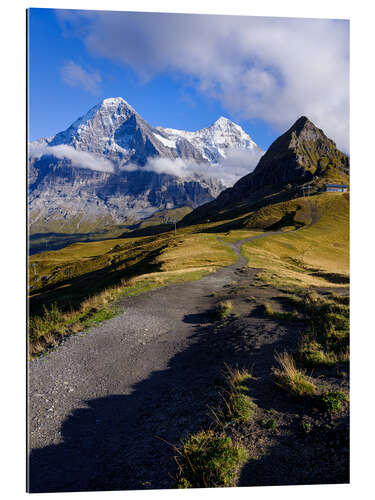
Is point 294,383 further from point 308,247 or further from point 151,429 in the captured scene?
point 308,247

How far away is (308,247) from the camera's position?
68250mm

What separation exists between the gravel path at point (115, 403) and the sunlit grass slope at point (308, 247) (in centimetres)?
1332

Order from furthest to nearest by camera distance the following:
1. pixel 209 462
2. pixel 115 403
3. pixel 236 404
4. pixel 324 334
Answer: pixel 324 334 < pixel 115 403 < pixel 236 404 < pixel 209 462

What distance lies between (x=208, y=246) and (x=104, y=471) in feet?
153

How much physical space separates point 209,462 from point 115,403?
428cm

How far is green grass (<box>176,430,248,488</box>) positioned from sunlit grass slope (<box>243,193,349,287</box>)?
1785 centimetres

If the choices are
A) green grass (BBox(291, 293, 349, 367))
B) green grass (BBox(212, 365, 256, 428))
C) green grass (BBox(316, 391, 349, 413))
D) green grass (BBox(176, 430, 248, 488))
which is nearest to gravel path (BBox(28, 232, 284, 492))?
green grass (BBox(176, 430, 248, 488))

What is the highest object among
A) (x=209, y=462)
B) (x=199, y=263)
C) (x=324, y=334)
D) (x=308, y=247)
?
(x=308, y=247)

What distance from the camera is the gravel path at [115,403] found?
241 inches

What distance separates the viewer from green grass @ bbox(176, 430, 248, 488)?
509 centimetres

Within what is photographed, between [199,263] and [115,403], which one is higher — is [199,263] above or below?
above

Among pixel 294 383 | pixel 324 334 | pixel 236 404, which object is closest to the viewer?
pixel 236 404

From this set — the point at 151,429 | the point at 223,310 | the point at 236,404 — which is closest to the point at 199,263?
the point at 223,310

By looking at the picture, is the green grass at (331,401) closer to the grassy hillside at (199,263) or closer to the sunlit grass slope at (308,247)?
the grassy hillside at (199,263)
